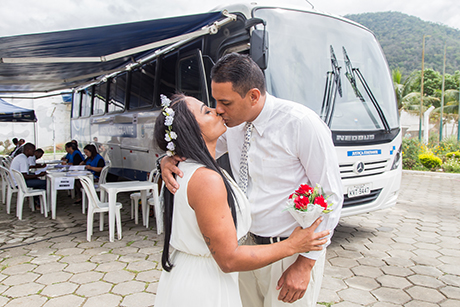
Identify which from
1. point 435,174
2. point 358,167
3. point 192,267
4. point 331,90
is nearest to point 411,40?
point 435,174

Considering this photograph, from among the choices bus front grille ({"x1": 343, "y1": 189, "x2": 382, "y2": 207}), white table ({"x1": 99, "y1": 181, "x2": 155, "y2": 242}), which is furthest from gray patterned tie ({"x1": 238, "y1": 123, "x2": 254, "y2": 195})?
white table ({"x1": 99, "y1": 181, "x2": 155, "y2": 242})

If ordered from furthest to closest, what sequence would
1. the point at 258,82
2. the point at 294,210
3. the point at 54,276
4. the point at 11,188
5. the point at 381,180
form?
the point at 11,188 → the point at 381,180 → the point at 54,276 → the point at 258,82 → the point at 294,210

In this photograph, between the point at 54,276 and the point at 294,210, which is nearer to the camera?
the point at 294,210

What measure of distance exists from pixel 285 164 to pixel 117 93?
758cm

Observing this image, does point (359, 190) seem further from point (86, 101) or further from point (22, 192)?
point (86, 101)

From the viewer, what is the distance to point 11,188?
7.19 meters

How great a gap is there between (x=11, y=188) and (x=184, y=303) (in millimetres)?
7204

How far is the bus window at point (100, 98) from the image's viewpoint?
9.59m

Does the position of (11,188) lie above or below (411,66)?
→ below

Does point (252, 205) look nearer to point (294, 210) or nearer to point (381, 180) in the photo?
point (294, 210)

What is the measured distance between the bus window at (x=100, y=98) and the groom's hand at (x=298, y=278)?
8.93 m

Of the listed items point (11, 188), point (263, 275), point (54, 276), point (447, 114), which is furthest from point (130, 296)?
point (447, 114)

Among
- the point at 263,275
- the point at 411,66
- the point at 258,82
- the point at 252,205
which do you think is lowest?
the point at 263,275

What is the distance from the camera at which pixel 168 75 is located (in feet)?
20.0
